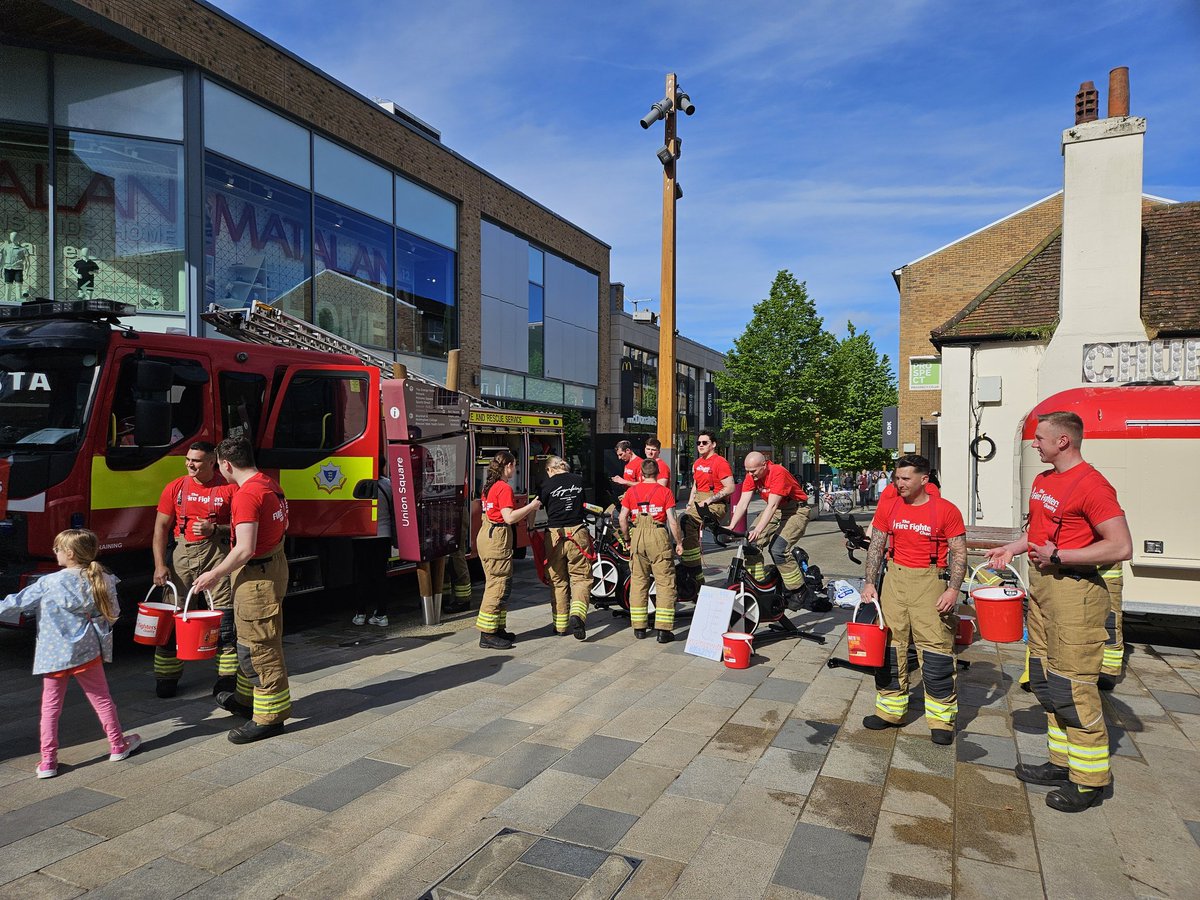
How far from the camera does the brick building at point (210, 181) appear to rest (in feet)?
42.8

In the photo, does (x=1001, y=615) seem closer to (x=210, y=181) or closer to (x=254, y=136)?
(x=210, y=181)

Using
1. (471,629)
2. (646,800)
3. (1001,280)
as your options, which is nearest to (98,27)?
(471,629)

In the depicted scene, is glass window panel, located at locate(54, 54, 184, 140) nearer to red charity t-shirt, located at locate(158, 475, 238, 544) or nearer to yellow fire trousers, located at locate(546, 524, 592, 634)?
red charity t-shirt, located at locate(158, 475, 238, 544)

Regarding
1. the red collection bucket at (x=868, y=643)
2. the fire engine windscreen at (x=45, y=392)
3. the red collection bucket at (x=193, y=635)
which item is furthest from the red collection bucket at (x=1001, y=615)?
the fire engine windscreen at (x=45, y=392)

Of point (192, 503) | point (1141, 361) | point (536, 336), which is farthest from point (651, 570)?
point (536, 336)

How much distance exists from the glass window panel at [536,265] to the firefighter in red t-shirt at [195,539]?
21220 mm

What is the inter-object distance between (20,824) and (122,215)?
41.4 feet

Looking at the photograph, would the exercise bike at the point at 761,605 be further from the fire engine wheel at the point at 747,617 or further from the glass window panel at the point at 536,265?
the glass window panel at the point at 536,265

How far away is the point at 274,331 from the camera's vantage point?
9.41 meters

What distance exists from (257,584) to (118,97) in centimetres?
1259

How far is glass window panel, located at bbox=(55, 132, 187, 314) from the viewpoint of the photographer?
13.3 meters

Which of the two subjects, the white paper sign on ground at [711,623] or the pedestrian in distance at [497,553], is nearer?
the white paper sign on ground at [711,623]

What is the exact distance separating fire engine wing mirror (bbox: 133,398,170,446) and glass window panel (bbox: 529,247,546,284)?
20276 mm

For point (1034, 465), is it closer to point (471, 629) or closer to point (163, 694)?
point (471, 629)
